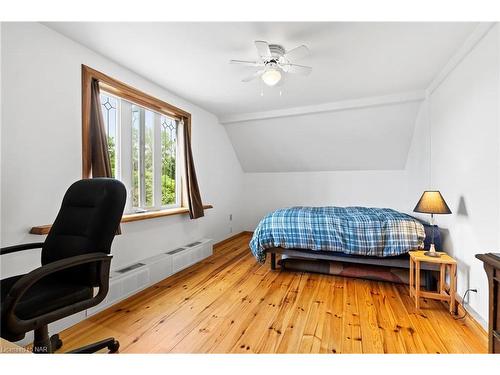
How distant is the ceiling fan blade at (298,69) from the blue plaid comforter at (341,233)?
5.34 ft

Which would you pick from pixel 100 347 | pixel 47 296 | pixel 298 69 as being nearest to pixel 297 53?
pixel 298 69

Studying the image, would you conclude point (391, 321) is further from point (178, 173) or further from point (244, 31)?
point (178, 173)

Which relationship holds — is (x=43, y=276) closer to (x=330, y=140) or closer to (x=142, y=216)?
(x=142, y=216)

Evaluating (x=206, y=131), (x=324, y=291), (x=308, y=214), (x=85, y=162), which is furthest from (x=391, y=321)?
(x=206, y=131)

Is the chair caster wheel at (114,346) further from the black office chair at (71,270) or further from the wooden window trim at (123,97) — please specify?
the wooden window trim at (123,97)

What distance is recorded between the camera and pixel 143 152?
2.83m

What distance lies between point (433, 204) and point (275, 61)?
197 cm

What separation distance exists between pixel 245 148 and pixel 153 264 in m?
2.94

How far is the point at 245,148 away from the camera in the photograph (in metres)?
4.75

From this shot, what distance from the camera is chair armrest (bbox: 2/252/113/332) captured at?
972mm

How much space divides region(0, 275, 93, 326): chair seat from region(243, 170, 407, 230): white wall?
13.5 feet

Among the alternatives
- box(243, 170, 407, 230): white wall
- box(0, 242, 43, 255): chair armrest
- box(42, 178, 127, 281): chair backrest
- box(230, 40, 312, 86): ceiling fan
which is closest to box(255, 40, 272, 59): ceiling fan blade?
box(230, 40, 312, 86): ceiling fan
